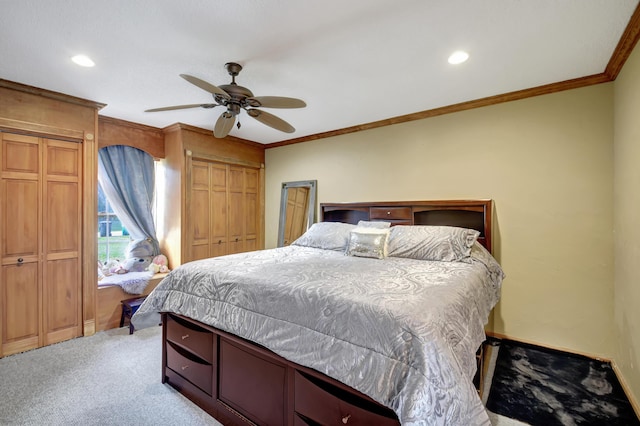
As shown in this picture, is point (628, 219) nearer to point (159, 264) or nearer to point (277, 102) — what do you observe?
point (277, 102)

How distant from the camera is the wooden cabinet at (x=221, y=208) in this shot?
14.3 feet

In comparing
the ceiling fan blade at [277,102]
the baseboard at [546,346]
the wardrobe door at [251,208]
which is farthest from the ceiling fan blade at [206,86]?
the baseboard at [546,346]

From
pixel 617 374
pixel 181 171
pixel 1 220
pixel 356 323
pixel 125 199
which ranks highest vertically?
pixel 181 171

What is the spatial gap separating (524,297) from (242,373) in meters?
2.76

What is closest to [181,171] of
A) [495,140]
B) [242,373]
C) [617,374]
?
[242,373]

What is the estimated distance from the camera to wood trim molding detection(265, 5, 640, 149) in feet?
6.63

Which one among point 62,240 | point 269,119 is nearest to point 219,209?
point 62,240

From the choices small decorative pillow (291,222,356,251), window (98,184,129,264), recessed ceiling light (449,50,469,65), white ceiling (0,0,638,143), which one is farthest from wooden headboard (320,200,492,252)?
window (98,184,129,264)

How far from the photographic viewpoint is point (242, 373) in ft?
6.14

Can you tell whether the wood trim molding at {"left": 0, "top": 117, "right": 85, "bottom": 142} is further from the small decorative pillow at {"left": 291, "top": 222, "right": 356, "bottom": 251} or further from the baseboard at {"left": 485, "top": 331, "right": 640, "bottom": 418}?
the baseboard at {"left": 485, "top": 331, "right": 640, "bottom": 418}

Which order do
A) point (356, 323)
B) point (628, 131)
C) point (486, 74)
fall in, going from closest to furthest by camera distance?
point (356, 323)
point (628, 131)
point (486, 74)

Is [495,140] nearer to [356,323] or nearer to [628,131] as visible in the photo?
[628,131]

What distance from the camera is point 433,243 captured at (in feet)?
9.38

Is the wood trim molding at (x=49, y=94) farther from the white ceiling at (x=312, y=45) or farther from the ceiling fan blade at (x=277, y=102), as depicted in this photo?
the ceiling fan blade at (x=277, y=102)
